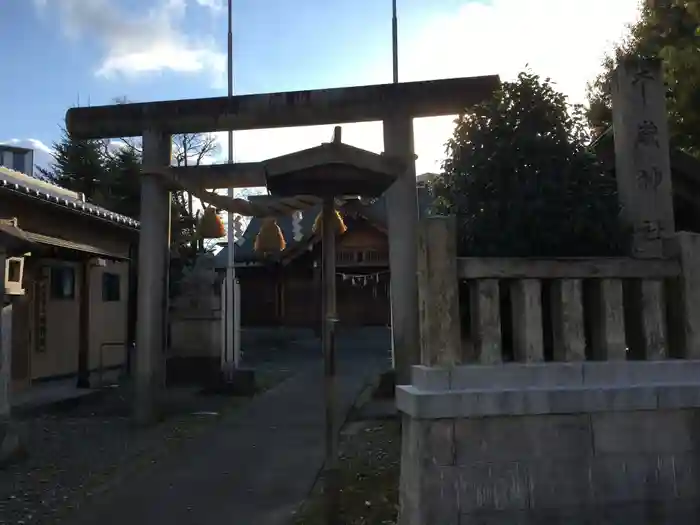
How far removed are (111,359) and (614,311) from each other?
15.3 metres

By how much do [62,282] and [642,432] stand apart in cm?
1385

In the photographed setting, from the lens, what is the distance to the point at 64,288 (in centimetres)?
1513

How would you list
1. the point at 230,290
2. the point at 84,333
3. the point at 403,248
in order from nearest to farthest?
1. the point at 403,248
2. the point at 84,333
3. the point at 230,290

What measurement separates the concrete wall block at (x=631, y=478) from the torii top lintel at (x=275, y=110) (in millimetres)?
5186

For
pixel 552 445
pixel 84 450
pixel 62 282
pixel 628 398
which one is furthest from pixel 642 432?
pixel 62 282

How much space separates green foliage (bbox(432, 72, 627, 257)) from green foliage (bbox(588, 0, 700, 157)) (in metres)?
3.64

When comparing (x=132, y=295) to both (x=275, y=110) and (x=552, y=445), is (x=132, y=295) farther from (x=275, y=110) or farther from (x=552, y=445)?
(x=552, y=445)

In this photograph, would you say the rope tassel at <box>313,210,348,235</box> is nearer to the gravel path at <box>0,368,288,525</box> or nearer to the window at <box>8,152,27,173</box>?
the gravel path at <box>0,368,288,525</box>

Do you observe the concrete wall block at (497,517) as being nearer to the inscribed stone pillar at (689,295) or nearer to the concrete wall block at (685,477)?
the concrete wall block at (685,477)

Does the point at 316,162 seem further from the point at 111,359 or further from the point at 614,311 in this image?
the point at 111,359

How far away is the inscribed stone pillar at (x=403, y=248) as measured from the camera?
8.34 metres

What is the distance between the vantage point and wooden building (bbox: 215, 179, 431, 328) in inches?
1109

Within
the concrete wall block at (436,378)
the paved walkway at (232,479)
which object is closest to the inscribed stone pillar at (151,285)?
the paved walkway at (232,479)

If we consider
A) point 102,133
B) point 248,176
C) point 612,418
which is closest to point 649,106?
point 612,418
